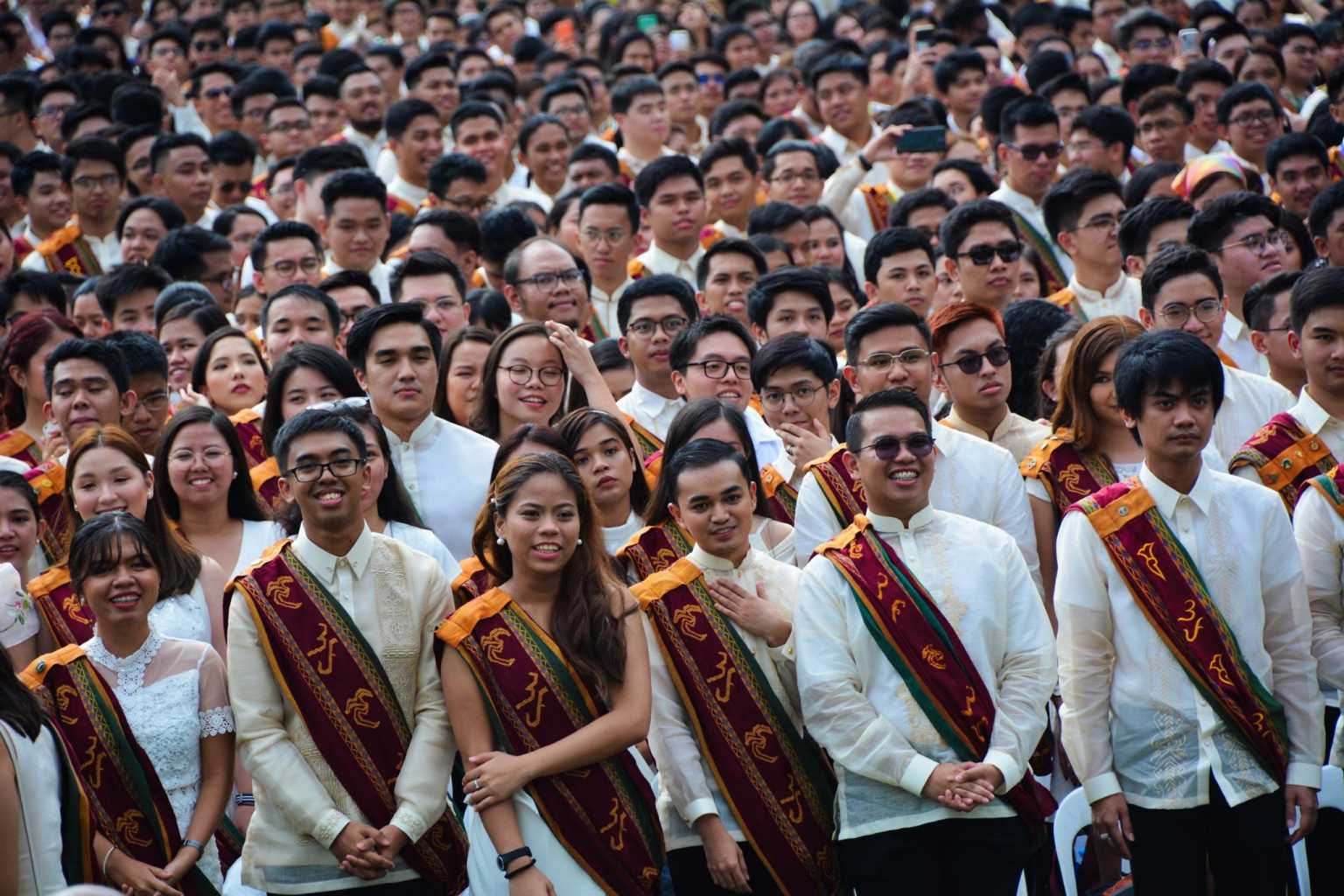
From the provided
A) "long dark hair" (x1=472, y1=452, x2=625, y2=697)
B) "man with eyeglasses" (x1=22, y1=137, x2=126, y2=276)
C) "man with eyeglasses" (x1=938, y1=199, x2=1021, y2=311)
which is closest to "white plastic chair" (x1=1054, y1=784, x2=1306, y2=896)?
"long dark hair" (x1=472, y1=452, x2=625, y2=697)

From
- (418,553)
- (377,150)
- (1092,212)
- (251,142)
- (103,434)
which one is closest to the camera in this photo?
(418,553)

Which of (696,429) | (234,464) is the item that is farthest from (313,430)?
(696,429)

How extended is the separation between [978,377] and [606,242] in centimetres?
283

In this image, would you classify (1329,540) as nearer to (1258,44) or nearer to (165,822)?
(165,822)

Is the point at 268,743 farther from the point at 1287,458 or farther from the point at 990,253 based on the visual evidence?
the point at 990,253

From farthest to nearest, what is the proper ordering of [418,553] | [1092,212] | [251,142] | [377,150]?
[377,150]
[251,142]
[1092,212]
[418,553]

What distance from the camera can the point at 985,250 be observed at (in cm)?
707

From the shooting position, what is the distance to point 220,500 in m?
5.36

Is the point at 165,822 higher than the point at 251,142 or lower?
lower

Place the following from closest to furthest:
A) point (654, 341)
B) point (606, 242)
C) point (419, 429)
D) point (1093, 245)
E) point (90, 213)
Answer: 1. point (419, 429)
2. point (654, 341)
3. point (1093, 245)
4. point (606, 242)
5. point (90, 213)

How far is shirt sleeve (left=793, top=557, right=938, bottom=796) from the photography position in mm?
4203

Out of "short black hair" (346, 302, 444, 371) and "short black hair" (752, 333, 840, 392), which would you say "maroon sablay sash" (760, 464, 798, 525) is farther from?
"short black hair" (346, 302, 444, 371)

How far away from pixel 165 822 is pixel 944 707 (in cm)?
207

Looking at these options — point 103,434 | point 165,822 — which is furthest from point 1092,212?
point 165,822
